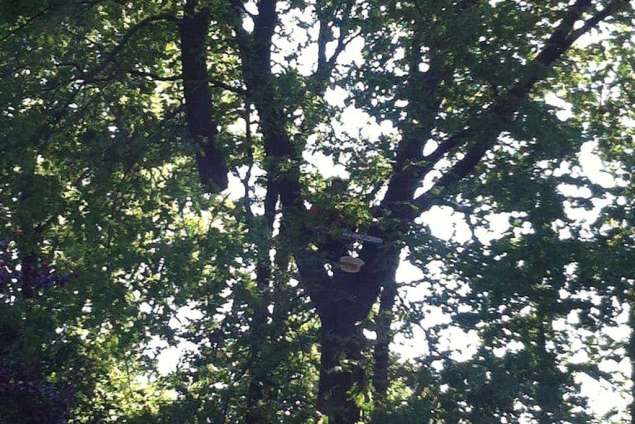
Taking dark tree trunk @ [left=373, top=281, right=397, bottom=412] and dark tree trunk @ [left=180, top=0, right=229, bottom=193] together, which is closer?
dark tree trunk @ [left=373, top=281, right=397, bottom=412]

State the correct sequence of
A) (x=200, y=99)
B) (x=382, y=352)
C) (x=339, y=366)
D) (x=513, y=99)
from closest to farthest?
(x=513, y=99) < (x=339, y=366) < (x=382, y=352) < (x=200, y=99)

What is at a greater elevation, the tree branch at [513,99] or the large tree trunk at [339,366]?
the tree branch at [513,99]

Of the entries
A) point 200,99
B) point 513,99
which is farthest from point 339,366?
point 200,99

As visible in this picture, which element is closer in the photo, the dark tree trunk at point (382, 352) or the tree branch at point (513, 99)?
the tree branch at point (513, 99)

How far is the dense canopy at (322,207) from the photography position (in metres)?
11.5

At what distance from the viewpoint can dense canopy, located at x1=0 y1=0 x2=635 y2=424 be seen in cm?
1152

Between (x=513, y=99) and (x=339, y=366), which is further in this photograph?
(x=339, y=366)

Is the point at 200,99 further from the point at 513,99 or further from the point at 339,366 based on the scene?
the point at 513,99

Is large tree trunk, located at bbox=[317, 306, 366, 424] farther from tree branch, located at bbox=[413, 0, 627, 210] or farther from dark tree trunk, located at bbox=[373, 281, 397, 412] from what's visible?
tree branch, located at bbox=[413, 0, 627, 210]

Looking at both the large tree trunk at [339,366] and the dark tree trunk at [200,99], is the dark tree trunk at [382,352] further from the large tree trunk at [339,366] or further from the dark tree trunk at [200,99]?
the dark tree trunk at [200,99]

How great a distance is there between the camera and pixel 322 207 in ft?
40.2

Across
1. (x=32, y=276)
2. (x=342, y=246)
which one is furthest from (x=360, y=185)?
(x=32, y=276)

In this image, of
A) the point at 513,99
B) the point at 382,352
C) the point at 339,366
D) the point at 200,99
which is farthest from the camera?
the point at 200,99

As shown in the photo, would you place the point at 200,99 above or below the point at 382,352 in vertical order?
above
